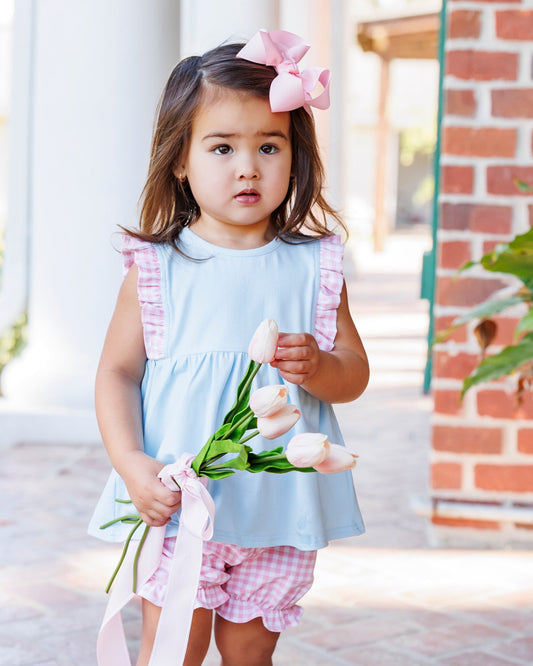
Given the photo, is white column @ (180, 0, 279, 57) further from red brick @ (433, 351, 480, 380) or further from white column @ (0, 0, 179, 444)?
red brick @ (433, 351, 480, 380)

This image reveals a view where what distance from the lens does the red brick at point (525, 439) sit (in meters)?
3.16

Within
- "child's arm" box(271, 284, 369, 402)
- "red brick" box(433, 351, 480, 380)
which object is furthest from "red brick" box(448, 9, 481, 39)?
"child's arm" box(271, 284, 369, 402)

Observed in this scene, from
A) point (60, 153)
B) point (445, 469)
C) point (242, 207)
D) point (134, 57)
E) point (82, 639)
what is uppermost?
point (134, 57)

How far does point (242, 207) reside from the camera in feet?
5.24

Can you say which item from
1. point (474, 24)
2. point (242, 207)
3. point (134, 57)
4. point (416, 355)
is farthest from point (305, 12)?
point (242, 207)

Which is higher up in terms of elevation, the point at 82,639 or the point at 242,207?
the point at 242,207

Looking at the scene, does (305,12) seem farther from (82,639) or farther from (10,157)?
(82,639)

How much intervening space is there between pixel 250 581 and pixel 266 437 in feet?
1.65

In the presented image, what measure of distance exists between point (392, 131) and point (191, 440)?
2630 centimetres

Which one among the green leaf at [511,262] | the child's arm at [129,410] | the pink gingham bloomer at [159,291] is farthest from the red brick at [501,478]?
the child's arm at [129,410]

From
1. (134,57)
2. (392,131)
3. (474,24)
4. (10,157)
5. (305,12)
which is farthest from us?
(392,131)

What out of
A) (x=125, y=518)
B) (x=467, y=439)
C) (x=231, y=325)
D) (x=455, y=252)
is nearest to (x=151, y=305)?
(x=231, y=325)

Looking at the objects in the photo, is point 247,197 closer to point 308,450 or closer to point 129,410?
point 129,410

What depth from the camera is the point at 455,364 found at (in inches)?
123
